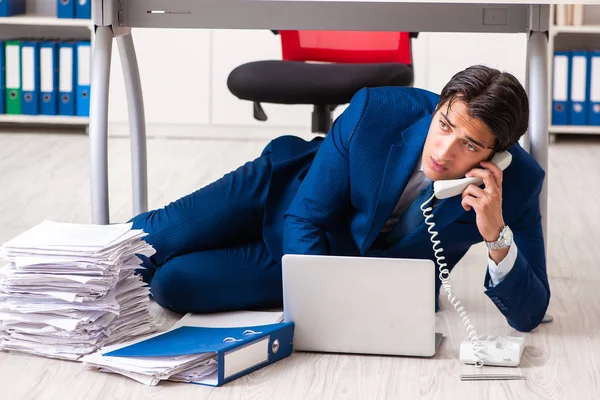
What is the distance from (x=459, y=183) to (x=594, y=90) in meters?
2.88

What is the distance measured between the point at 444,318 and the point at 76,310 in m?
0.80

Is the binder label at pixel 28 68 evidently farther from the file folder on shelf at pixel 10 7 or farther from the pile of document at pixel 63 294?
the pile of document at pixel 63 294

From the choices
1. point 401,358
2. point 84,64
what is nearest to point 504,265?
point 401,358

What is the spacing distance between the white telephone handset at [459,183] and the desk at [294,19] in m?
0.42

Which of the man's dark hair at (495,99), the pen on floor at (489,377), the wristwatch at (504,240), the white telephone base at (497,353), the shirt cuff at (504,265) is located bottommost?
the pen on floor at (489,377)

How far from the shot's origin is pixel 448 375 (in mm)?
1801

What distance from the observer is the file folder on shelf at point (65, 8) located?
4488 mm

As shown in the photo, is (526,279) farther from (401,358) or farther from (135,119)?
(135,119)

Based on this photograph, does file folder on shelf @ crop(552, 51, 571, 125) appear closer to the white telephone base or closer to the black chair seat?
the black chair seat

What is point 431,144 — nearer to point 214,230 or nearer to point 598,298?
point 214,230

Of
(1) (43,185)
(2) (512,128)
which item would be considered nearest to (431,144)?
(2) (512,128)

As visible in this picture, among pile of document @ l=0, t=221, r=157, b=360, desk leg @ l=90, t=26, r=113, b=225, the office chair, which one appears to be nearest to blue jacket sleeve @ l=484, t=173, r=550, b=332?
pile of document @ l=0, t=221, r=157, b=360

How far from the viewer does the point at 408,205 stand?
6.35ft

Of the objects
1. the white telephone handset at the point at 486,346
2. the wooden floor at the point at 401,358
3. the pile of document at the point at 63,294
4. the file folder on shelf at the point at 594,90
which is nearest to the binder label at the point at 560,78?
the file folder on shelf at the point at 594,90
